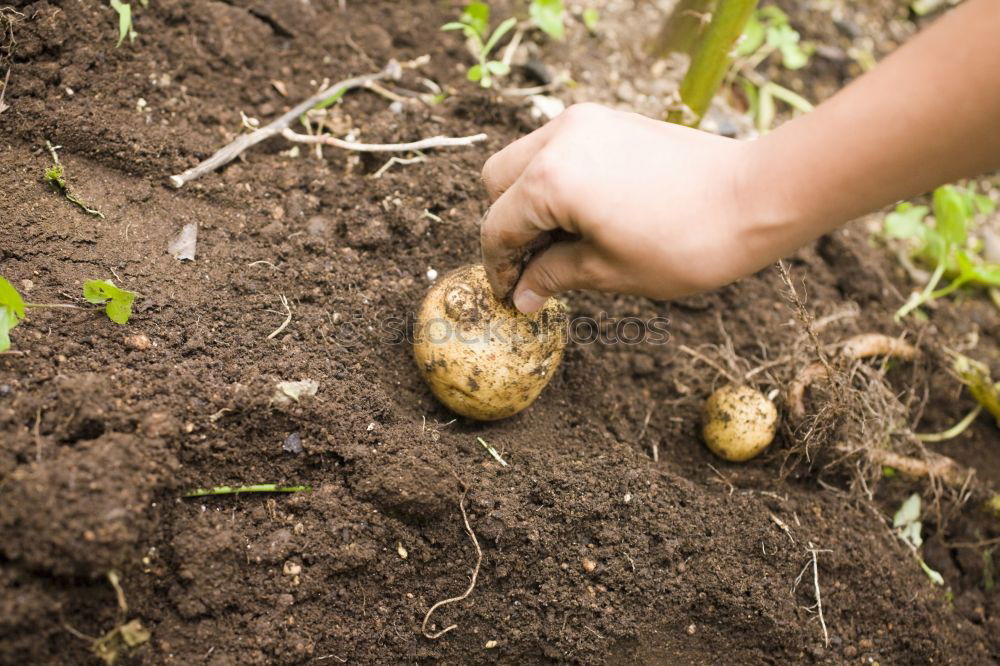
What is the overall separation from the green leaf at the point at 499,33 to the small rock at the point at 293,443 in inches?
60.8

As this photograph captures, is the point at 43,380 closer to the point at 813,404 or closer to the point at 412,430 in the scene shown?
the point at 412,430

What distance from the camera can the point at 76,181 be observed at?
7.20 feet

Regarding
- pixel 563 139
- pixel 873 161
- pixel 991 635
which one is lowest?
pixel 991 635

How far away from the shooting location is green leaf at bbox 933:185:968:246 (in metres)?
2.86

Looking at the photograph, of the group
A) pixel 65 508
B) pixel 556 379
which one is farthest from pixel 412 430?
pixel 65 508

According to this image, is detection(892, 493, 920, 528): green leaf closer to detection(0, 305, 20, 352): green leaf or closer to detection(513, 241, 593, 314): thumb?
detection(513, 241, 593, 314): thumb

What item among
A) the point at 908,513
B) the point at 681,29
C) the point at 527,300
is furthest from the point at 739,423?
the point at 681,29

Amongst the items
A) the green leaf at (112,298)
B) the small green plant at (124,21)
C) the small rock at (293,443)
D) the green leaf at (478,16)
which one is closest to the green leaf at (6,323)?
the green leaf at (112,298)

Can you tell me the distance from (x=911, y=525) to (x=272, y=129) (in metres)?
2.40

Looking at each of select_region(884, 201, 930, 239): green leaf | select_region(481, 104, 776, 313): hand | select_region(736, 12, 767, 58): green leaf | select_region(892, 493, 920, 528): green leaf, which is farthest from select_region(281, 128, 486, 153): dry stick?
select_region(892, 493, 920, 528): green leaf

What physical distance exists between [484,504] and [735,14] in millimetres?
1758

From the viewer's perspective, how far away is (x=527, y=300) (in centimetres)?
190

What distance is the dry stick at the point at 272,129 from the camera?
90.1 inches

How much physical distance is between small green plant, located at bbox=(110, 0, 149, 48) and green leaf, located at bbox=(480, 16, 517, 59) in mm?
1145
